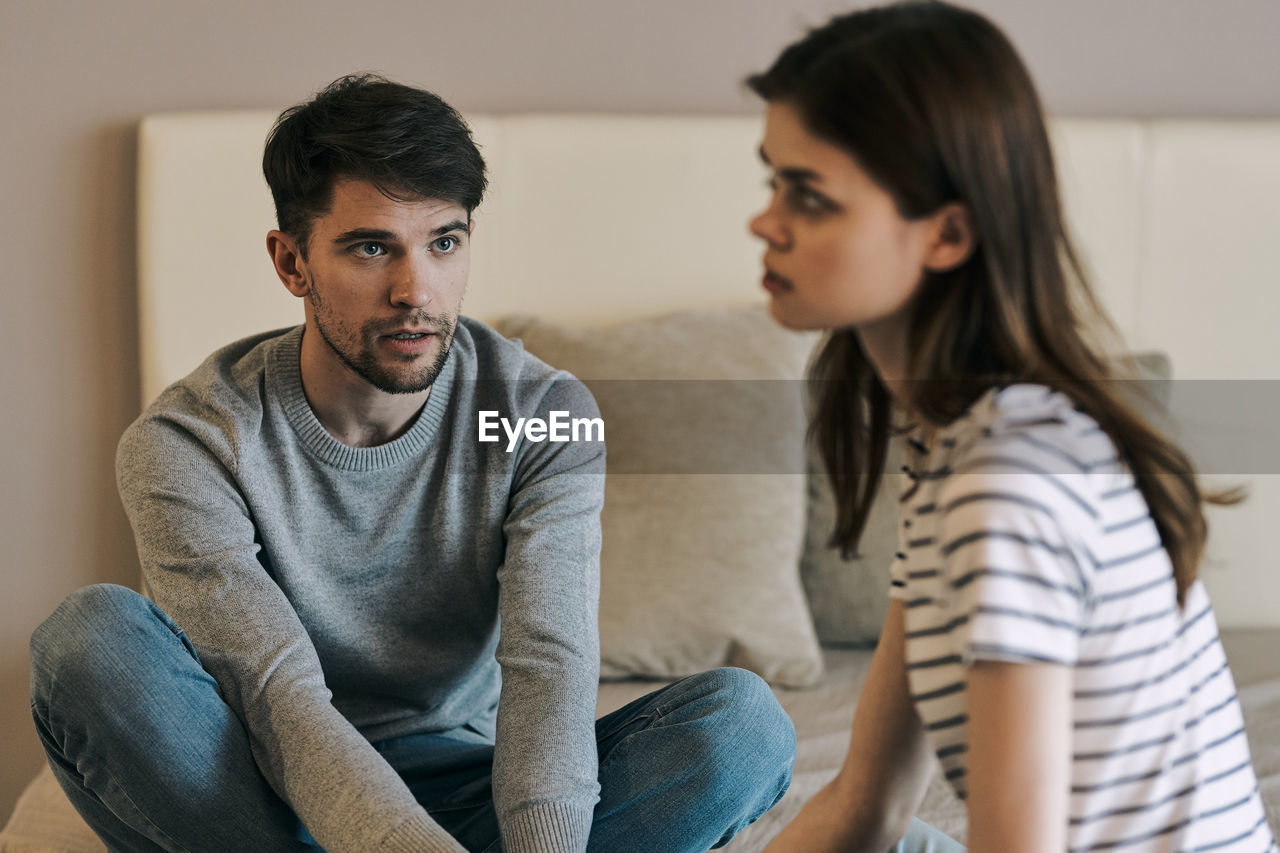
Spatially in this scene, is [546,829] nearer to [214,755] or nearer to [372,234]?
[214,755]

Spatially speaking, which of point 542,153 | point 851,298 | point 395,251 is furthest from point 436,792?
point 542,153

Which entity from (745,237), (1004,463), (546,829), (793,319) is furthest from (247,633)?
(745,237)

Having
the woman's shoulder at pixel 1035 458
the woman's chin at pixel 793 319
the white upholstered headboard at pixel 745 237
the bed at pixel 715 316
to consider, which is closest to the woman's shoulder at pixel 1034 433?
the woman's shoulder at pixel 1035 458

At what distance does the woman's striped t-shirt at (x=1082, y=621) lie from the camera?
640 mm

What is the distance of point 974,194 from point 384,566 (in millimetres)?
800

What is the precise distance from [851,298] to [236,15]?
1484mm

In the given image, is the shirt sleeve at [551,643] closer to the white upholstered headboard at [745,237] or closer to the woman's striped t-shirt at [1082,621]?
the woman's striped t-shirt at [1082,621]

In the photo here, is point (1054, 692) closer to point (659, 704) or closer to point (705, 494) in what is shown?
point (659, 704)

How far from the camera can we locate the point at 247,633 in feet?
3.62

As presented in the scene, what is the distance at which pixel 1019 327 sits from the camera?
722 millimetres

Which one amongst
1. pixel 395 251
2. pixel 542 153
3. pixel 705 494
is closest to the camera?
pixel 395 251

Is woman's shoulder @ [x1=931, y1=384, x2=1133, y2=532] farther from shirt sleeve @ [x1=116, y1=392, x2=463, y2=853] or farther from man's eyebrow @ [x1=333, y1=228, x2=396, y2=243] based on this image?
man's eyebrow @ [x1=333, y1=228, x2=396, y2=243]

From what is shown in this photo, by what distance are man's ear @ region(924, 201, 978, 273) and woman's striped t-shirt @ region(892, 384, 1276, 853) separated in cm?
9

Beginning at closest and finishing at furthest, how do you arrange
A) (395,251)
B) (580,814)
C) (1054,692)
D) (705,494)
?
(1054,692)
(580,814)
(395,251)
(705,494)
